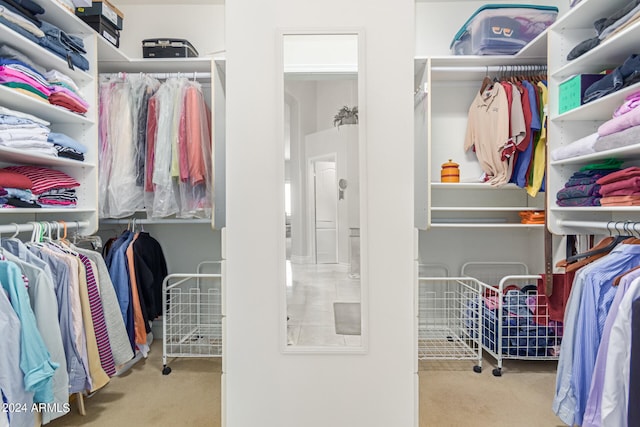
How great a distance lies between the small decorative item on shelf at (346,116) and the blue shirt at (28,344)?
138 centimetres

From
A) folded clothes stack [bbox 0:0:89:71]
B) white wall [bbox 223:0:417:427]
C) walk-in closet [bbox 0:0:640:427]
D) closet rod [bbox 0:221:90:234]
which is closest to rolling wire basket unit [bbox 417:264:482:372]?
walk-in closet [bbox 0:0:640:427]

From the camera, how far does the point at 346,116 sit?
1262mm

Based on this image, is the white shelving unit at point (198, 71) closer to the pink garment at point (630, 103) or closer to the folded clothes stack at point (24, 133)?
the folded clothes stack at point (24, 133)

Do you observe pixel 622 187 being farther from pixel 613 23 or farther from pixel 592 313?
pixel 613 23

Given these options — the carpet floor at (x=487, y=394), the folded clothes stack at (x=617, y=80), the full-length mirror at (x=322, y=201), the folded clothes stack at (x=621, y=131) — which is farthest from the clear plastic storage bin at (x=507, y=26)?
the carpet floor at (x=487, y=394)

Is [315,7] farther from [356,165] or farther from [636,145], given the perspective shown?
Answer: [636,145]

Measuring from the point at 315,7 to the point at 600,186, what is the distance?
161 centimetres

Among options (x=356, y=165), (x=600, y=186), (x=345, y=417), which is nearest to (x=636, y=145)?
(x=600, y=186)

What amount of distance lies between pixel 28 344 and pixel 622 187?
2.56 meters

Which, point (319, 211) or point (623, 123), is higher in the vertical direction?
point (623, 123)

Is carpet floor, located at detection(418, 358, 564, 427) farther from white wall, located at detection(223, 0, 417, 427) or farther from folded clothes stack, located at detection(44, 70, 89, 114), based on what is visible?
folded clothes stack, located at detection(44, 70, 89, 114)

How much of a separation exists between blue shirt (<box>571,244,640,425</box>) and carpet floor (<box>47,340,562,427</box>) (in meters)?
0.41

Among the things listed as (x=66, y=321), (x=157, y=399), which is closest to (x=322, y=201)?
(x=66, y=321)

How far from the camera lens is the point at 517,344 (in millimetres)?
2273
